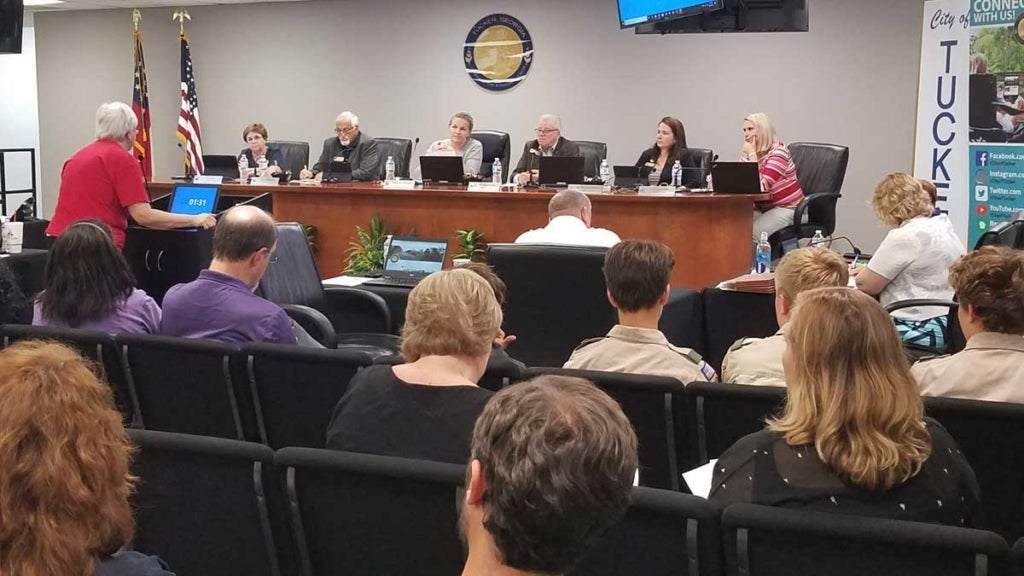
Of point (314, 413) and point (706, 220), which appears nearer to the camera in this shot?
point (314, 413)

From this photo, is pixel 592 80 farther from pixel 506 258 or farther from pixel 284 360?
pixel 284 360

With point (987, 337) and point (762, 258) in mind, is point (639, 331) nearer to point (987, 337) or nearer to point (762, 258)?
point (987, 337)

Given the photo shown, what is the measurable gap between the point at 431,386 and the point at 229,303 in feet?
4.51

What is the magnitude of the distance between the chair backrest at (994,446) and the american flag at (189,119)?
8.55 m

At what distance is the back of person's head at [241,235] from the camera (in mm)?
3516

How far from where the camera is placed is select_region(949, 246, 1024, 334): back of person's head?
273 cm

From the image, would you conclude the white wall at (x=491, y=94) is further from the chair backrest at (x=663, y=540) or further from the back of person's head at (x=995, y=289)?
the chair backrest at (x=663, y=540)

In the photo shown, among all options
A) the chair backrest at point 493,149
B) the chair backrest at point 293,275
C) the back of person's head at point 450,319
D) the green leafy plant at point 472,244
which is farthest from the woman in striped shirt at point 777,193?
the back of person's head at point 450,319

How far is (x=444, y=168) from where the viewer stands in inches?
278

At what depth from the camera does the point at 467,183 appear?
7.13m

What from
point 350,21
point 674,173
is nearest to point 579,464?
point 674,173

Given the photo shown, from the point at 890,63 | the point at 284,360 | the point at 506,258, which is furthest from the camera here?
the point at 890,63

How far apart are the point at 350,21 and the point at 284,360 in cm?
850

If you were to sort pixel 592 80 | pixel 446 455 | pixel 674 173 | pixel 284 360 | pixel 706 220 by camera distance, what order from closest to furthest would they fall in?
pixel 446 455 → pixel 284 360 → pixel 706 220 → pixel 674 173 → pixel 592 80
